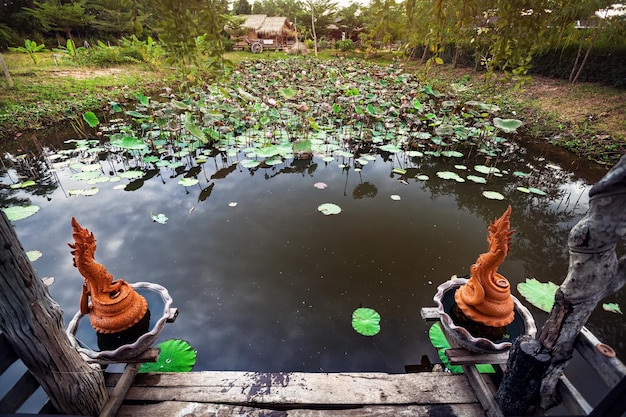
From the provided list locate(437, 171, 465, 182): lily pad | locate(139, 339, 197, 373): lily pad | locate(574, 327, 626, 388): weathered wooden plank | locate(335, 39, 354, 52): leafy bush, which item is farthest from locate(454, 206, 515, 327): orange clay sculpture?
locate(335, 39, 354, 52): leafy bush

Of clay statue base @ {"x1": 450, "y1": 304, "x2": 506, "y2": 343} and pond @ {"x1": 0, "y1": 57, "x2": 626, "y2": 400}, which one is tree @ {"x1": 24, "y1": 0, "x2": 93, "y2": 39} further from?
clay statue base @ {"x1": 450, "y1": 304, "x2": 506, "y2": 343}

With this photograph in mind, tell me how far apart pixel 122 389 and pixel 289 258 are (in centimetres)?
190

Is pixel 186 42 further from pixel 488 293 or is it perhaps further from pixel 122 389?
pixel 488 293

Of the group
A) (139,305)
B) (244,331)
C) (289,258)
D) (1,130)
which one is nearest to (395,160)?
(289,258)

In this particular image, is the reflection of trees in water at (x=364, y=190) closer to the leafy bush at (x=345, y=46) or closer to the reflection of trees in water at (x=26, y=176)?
the reflection of trees in water at (x=26, y=176)

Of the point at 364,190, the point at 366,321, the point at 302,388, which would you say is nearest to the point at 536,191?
the point at 364,190

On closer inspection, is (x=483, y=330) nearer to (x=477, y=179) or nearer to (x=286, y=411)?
(x=286, y=411)

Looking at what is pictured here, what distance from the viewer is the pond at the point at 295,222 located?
2686 mm

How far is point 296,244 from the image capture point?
3.62 meters

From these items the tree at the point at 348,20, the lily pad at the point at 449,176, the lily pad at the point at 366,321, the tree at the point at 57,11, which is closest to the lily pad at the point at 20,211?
the lily pad at the point at 366,321

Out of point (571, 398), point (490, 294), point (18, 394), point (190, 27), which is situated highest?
point (190, 27)

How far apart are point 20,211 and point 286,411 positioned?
445cm

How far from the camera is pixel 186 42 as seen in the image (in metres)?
1.03

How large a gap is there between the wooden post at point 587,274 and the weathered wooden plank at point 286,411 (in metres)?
0.37
